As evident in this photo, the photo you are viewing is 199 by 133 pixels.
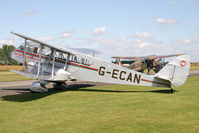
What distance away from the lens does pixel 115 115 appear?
6652 millimetres

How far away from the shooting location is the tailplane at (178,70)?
10484mm

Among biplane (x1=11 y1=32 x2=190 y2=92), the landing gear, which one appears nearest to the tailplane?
biplane (x1=11 y1=32 x2=190 y2=92)

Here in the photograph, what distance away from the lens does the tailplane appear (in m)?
10.5

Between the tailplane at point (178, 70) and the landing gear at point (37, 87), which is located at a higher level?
the tailplane at point (178, 70)

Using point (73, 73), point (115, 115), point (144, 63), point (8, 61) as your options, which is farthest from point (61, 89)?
point (8, 61)

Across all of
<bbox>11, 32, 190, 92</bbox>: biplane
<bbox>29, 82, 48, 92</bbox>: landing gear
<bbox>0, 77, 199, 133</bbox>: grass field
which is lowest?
<bbox>0, 77, 199, 133</bbox>: grass field

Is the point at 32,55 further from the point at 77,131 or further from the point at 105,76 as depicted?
the point at 77,131

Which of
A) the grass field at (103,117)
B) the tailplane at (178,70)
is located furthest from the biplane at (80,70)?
the grass field at (103,117)

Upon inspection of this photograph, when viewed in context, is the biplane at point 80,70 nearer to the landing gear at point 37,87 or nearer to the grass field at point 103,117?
the landing gear at point 37,87

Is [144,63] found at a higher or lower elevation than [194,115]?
higher

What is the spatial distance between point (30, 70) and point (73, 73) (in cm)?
280

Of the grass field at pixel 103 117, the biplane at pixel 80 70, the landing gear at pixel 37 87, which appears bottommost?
the grass field at pixel 103 117

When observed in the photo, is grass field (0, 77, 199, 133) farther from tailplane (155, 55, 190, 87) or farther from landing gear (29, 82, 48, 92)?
landing gear (29, 82, 48, 92)

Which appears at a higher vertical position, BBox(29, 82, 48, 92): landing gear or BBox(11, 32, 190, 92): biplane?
BBox(11, 32, 190, 92): biplane
